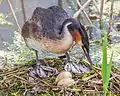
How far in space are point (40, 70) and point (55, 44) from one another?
25cm

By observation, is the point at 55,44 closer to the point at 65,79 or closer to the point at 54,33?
the point at 54,33

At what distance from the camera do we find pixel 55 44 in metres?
3.52

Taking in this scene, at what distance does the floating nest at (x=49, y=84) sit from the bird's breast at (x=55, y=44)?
205mm

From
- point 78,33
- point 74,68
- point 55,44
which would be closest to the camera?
point 78,33

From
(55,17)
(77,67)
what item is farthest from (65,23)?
(77,67)

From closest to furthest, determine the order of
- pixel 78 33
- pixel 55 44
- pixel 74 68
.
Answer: pixel 78 33
pixel 55 44
pixel 74 68

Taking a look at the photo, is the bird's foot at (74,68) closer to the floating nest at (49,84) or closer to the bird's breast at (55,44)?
the floating nest at (49,84)

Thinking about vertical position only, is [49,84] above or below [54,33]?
below

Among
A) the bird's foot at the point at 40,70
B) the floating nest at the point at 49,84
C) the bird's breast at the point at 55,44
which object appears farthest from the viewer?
A: the bird's foot at the point at 40,70

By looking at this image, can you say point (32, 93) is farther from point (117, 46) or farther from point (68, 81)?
point (117, 46)

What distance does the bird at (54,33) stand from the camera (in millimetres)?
3391

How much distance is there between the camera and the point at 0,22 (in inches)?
199

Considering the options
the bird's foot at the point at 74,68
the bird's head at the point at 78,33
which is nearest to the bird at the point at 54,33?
the bird's head at the point at 78,33

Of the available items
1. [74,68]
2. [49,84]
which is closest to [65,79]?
[49,84]
